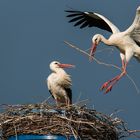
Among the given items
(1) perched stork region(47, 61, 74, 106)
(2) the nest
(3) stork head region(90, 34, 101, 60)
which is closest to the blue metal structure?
(2) the nest

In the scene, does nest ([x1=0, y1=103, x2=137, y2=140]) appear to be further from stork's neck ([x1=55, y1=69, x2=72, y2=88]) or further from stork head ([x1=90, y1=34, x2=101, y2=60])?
stork head ([x1=90, y1=34, x2=101, y2=60])

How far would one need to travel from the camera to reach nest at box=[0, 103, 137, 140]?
36.5ft

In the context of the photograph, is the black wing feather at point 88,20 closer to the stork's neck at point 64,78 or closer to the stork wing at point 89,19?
the stork wing at point 89,19

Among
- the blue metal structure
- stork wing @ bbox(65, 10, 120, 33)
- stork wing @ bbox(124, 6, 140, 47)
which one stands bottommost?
the blue metal structure

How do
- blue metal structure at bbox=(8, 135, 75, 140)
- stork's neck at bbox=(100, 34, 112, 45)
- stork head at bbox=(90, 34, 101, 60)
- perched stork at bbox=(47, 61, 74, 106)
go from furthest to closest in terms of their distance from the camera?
stork's neck at bbox=(100, 34, 112, 45) → stork head at bbox=(90, 34, 101, 60) → perched stork at bbox=(47, 61, 74, 106) → blue metal structure at bbox=(8, 135, 75, 140)

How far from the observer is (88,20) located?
53.5ft

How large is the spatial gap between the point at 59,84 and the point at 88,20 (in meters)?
2.92

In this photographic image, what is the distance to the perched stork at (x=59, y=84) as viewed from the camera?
13.6 meters

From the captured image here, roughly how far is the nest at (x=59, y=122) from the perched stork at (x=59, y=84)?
2.08 m

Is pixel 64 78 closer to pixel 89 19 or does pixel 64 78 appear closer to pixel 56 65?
pixel 56 65

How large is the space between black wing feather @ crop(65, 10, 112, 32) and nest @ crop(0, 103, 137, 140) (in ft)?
15.2

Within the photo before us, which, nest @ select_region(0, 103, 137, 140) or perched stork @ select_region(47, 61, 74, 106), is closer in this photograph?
nest @ select_region(0, 103, 137, 140)

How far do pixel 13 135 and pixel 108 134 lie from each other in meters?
1.10

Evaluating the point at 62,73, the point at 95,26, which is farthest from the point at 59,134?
the point at 95,26
